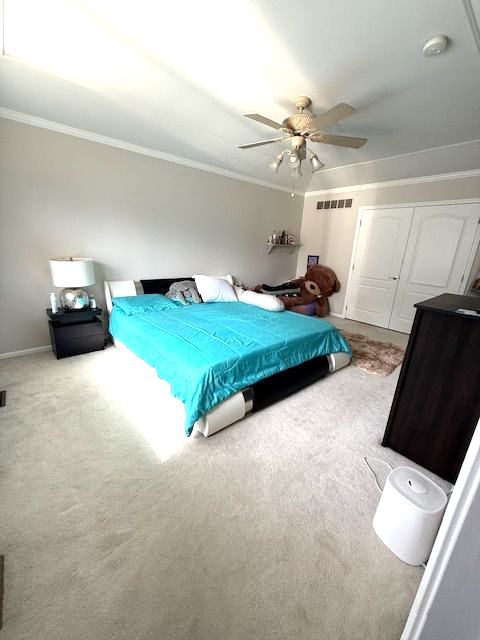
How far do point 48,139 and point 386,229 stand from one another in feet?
16.0

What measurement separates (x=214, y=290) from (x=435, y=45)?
307 centimetres

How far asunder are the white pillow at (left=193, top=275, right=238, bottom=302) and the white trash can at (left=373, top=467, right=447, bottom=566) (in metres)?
2.98

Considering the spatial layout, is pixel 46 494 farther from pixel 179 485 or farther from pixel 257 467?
pixel 257 467

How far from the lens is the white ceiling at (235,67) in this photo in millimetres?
1706

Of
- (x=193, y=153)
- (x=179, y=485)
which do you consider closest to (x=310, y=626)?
(x=179, y=485)

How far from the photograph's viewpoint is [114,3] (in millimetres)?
1693

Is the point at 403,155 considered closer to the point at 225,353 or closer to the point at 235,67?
the point at 235,67

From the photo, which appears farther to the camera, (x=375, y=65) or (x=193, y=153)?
(x=193, y=153)

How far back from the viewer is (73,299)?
9.62 feet

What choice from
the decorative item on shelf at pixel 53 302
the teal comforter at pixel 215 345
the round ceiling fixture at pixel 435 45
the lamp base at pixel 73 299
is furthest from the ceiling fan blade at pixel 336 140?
the decorative item on shelf at pixel 53 302

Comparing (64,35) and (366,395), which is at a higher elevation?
(64,35)

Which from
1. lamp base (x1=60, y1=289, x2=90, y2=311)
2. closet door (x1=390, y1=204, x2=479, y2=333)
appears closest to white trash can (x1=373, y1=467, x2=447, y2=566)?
lamp base (x1=60, y1=289, x2=90, y2=311)

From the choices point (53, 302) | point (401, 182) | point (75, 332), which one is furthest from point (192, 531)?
point (401, 182)

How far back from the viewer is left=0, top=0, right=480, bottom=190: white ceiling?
1706mm
